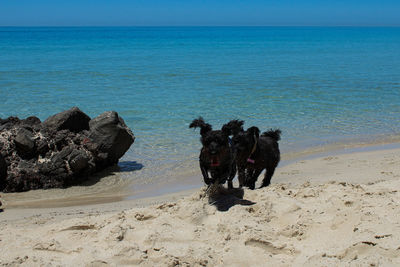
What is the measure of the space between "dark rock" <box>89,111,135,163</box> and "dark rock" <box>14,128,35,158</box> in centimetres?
115

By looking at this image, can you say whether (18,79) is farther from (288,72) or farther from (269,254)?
(269,254)

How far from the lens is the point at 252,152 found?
7129 mm

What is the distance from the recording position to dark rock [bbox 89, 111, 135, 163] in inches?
386

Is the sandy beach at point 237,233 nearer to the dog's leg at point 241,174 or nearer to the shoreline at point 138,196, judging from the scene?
the dog's leg at point 241,174

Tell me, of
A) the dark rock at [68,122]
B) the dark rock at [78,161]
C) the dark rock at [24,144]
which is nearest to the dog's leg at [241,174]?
the dark rock at [78,161]

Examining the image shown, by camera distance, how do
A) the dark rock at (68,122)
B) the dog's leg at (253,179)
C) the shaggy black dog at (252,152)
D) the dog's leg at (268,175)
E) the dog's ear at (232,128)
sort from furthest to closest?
the dark rock at (68,122)
the dog's leg at (268,175)
the dog's leg at (253,179)
the shaggy black dog at (252,152)
the dog's ear at (232,128)

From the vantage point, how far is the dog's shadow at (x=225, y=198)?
605 cm

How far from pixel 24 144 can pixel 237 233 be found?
563cm

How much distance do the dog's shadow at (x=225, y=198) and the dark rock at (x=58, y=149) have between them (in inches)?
143

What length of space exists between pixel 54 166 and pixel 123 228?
4372mm

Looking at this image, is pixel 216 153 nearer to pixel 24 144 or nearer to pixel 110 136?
pixel 110 136

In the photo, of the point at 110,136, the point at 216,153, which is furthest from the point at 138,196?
the point at 216,153

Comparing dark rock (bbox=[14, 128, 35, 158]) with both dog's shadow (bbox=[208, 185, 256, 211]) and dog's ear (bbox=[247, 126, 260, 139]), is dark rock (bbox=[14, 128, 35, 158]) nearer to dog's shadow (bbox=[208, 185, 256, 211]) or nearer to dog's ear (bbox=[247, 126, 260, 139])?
dog's shadow (bbox=[208, 185, 256, 211])

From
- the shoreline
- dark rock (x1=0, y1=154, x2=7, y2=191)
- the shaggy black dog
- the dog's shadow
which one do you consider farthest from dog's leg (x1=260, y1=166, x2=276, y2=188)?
dark rock (x1=0, y1=154, x2=7, y2=191)
